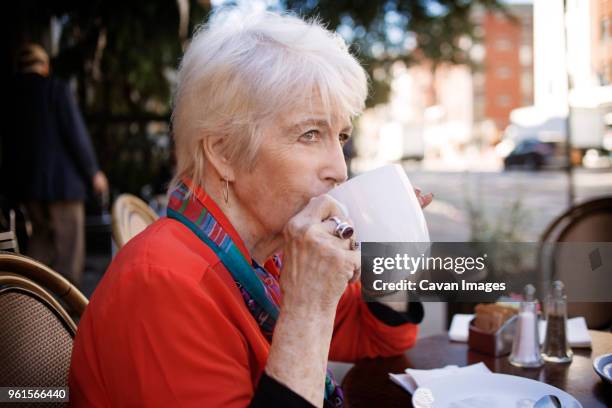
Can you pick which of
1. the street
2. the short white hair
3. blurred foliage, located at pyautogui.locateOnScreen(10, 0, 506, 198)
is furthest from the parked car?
Answer: the short white hair

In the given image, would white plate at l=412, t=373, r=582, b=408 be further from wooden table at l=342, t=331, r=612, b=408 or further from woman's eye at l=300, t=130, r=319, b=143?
woman's eye at l=300, t=130, r=319, b=143

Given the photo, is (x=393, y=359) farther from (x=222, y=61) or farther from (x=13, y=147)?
(x=13, y=147)

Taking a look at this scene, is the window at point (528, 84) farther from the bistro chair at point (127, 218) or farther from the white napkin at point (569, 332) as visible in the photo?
the bistro chair at point (127, 218)

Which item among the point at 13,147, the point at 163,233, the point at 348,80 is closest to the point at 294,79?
the point at 348,80

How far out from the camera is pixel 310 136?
96 cm

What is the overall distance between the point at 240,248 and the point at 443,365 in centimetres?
55

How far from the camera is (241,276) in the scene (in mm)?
912

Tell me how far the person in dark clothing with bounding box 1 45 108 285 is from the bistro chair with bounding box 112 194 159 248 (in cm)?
186

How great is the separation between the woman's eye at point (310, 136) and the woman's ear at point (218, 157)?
14 cm

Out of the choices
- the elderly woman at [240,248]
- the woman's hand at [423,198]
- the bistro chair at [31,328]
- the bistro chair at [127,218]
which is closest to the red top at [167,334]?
the elderly woman at [240,248]

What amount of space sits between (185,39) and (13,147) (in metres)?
1.40

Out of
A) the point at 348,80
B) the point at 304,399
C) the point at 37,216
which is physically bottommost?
the point at 37,216

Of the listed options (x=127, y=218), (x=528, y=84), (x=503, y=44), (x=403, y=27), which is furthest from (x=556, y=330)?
(x=503, y=44)

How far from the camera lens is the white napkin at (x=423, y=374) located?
104 centimetres
